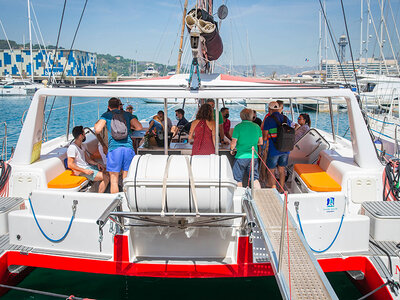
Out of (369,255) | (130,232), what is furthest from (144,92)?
(369,255)

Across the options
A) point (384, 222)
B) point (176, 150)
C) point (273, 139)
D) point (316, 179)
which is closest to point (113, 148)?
point (176, 150)

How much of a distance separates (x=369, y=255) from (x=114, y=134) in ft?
10.4

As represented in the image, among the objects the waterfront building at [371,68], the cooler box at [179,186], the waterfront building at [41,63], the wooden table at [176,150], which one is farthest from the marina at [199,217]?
the waterfront building at [41,63]

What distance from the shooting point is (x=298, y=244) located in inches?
121

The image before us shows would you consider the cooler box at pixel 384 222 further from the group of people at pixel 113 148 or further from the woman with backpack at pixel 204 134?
the group of people at pixel 113 148

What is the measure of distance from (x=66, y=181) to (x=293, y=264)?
294 centimetres

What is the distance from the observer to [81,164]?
471 centimetres

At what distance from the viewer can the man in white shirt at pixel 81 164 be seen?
4.54m

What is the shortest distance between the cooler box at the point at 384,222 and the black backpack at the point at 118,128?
292 cm

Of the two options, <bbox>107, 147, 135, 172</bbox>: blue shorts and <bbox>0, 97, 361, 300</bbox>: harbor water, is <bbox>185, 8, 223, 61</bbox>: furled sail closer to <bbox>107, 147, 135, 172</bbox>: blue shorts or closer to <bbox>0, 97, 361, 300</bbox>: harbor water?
<bbox>107, 147, 135, 172</bbox>: blue shorts

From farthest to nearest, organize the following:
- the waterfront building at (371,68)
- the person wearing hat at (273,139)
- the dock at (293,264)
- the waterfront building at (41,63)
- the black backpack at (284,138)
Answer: the waterfront building at (41,63)
the waterfront building at (371,68)
the person wearing hat at (273,139)
the black backpack at (284,138)
the dock at (293,264)

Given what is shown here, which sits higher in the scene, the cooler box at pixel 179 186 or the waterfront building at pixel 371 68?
the waterfront building at pixel 371 68

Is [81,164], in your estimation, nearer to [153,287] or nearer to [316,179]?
[153,287]

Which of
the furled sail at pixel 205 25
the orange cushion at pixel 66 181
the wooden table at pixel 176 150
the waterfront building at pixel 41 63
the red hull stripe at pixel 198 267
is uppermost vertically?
the waterfront building at pixel 41 63
